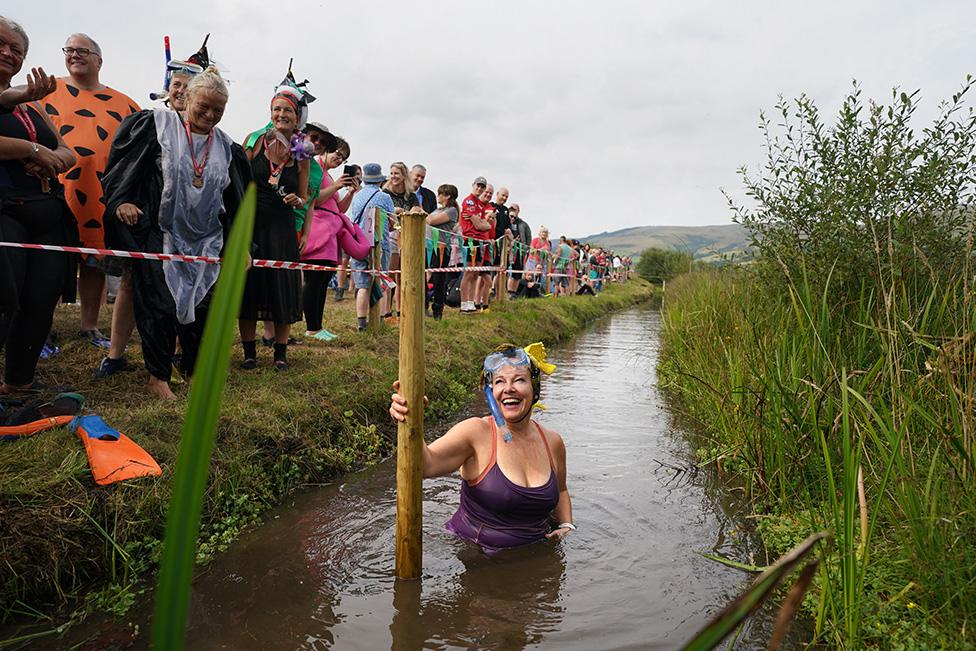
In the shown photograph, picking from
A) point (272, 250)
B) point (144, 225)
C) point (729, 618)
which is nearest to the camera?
point (729, 618)

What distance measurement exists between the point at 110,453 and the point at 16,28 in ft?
7.55

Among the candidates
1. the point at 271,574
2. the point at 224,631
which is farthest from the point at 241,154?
the point at 224,631

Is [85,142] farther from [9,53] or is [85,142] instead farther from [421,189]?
[421,189]

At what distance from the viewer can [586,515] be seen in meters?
4.55

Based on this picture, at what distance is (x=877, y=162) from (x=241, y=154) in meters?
4.47

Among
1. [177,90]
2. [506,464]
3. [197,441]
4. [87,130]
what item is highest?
[177,90]

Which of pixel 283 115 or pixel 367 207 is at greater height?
pixel 283 115

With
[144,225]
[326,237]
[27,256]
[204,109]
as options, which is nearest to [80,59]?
[204,109]

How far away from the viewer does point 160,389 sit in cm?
464

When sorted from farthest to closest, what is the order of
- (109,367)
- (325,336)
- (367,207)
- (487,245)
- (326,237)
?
(487,245), (367,207), (325,336), (326,237), (109,367)

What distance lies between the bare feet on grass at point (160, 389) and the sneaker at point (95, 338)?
3.87 ft

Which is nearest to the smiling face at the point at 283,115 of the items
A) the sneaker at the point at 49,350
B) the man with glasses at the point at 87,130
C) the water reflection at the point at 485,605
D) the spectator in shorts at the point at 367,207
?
the man with glasses at the point at 87,130

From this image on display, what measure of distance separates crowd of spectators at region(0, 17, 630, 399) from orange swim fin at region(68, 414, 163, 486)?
84cm

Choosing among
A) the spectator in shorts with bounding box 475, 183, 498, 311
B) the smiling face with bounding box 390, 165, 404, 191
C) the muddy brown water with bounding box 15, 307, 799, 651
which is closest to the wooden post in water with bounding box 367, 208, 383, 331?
the smiling face with bounding box 390, 165, 404, 191
